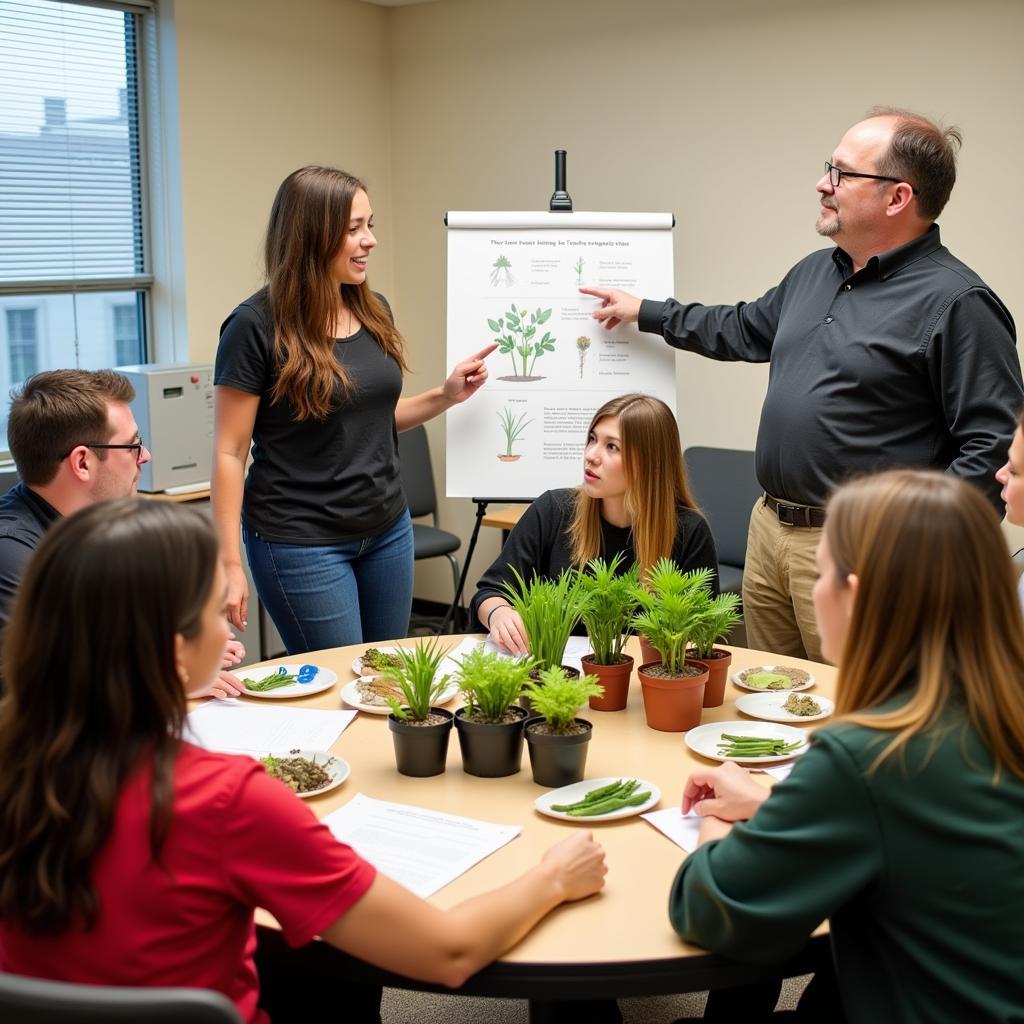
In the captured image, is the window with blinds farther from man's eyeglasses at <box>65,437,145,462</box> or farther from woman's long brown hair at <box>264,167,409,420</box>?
man's eyeglasses at <box>65,437,145,462</box>

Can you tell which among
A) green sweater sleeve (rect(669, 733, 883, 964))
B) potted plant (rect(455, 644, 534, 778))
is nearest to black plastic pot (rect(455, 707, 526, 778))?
potted plant (rect(455, 644, 534, 778))

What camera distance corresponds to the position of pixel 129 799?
113cm

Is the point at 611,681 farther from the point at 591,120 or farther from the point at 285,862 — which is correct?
the point at 591,120

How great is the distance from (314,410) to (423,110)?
115 inches

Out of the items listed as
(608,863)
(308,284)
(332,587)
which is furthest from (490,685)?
(308,284)

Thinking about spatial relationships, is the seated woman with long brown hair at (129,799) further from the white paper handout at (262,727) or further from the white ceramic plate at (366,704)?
the white ceramic plate at (366,704)

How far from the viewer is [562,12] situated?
15.5 feet

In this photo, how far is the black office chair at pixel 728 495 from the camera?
430 centimetres

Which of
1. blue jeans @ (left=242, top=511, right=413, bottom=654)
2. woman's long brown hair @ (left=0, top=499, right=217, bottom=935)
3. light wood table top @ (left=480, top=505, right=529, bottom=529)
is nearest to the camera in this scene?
woman's long brown hair @ (left=0, top=499, right=217, bottom=935)

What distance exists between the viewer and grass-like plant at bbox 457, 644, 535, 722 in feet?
5.70

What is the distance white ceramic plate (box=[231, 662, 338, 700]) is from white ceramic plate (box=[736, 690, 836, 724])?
73 centimetres

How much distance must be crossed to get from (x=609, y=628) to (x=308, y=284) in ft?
3.76

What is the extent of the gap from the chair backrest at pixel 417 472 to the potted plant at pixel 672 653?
312 centimetres

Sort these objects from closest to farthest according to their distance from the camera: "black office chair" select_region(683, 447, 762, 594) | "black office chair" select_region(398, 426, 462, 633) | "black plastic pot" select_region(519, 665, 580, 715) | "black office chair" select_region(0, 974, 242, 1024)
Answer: "black office chair" select_region(0, 974, 242, 1024) < "black plastic pot" select_region(519, 665, 580, 715) < "black office chair" select_region(683, 447, 762, 594) < "black office chair" select_region(398, 426, 462, 633)
